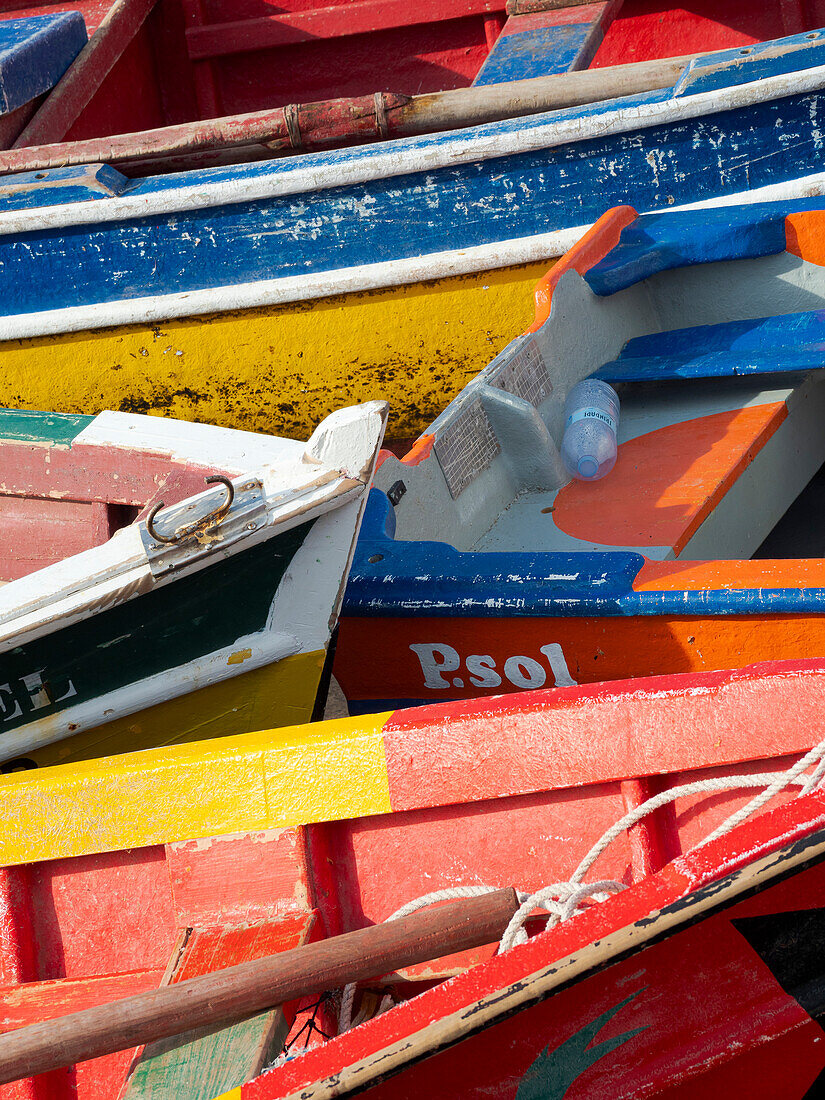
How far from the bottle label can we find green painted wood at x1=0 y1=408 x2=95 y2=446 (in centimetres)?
134

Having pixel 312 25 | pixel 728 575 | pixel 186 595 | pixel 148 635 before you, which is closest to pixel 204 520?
pixel 186 595

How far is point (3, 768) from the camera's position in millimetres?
2287

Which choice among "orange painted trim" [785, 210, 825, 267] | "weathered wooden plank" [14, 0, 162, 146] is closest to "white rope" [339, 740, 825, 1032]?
"orange painted trim" [785, 210, 825, 267]

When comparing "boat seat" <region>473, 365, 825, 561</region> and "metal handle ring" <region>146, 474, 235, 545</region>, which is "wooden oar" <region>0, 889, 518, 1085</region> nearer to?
"metal handle ring" <region>146, 474, 235, 545</region>

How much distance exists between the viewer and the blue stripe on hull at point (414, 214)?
3.39 meters

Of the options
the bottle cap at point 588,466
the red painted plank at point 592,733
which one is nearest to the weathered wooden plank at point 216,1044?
the red painted plank at point 592,733

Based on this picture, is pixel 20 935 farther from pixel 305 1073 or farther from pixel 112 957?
pixel 305 1073

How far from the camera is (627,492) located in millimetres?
2977

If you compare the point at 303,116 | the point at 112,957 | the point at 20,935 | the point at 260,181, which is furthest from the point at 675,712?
the point at 303,116

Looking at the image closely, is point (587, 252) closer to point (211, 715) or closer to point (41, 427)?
point (41, 427)

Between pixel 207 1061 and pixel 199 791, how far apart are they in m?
0.40

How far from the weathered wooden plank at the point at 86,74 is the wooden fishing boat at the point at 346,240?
834mm

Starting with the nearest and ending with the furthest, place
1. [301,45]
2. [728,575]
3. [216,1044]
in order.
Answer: [216,1044]
[728,575]
[301,45]

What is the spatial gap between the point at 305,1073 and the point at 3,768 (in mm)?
1246
